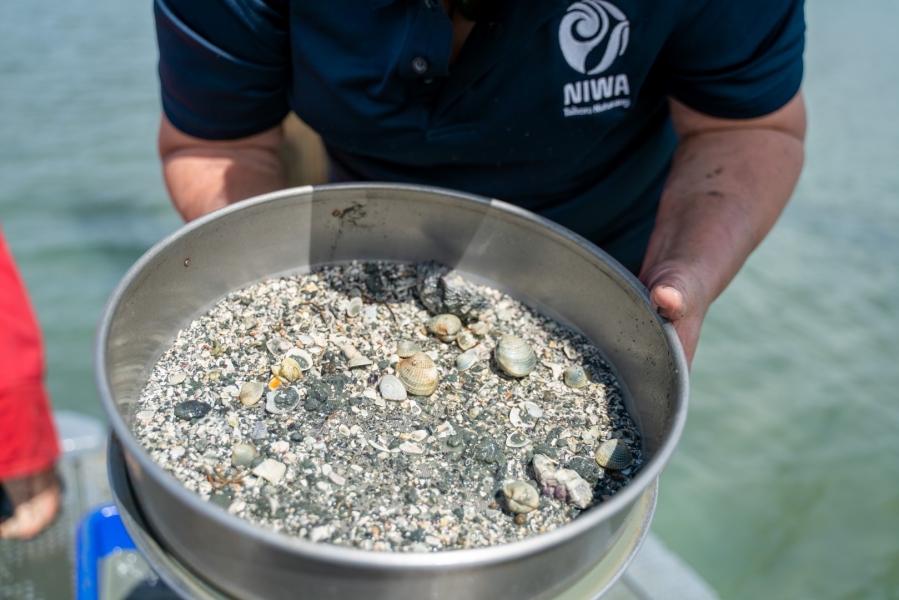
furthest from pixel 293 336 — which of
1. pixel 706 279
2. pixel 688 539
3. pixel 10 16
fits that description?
pixel 10 16

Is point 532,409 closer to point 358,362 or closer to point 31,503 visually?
point 358,362

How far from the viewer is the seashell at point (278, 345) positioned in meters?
0.79

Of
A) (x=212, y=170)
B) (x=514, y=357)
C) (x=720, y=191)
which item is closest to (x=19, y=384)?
(x=212, y=170)

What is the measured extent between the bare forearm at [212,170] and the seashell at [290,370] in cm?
36

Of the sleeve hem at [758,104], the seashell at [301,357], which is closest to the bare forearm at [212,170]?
the seashell at [301,357]

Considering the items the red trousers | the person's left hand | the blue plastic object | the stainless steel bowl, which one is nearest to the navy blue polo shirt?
the stainless steel bowl

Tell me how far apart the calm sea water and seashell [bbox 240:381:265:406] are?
2.08 metres

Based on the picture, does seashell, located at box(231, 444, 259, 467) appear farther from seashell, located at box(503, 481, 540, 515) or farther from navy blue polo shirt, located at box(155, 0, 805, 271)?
navy blue polo shirt, located at box(155, 0, 805, 271)

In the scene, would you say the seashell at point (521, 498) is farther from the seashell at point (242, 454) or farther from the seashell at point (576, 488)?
the seashell at point (242, 454)

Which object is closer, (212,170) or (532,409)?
(532,409)

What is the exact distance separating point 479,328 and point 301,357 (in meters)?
0.23

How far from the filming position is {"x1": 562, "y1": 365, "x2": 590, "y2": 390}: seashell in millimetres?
796

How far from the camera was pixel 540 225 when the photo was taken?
0.82 meters

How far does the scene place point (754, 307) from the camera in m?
3.46
